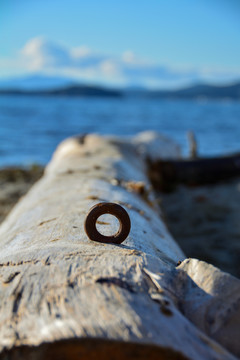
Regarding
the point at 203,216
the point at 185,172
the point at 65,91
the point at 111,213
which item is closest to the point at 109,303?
the point at 111,213

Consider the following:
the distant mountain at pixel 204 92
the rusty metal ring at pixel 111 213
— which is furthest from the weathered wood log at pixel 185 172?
the distant mountain at pixel 204 92

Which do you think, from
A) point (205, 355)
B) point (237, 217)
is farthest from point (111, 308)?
point (237, 217)

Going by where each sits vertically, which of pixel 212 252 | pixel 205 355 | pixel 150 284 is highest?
pixel 150 284

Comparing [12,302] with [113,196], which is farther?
[113,196]

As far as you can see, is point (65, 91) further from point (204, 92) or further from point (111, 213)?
point (111, 213)

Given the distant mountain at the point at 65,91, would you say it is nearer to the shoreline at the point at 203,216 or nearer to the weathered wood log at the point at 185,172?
the shoreline at the point at 203,216

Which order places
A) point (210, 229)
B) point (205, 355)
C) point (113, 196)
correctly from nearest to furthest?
point (205, 355) < point (113, 196) < point (210, 229)

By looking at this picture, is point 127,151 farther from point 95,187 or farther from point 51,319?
point 51,319
